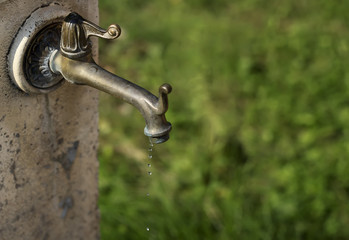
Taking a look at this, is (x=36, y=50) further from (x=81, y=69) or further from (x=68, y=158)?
(x=68, y=158)

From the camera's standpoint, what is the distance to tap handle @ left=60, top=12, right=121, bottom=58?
3.55 ft

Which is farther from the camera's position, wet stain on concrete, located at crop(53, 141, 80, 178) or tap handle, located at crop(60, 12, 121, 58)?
wet stain on concrete, located at crop(53, 141, 80, 178)

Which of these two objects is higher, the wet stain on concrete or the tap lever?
the tap lever

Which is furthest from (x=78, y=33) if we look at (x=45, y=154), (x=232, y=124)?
(x=232, y=124)

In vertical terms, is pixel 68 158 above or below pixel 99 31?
below

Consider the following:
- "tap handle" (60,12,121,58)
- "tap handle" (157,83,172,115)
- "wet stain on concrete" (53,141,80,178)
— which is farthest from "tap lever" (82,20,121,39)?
"wet stain on concrete" (53,141,80,178)

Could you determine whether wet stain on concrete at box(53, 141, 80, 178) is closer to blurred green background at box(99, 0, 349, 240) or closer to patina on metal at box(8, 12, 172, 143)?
patina on metal at box(8, 12, 172, 143)

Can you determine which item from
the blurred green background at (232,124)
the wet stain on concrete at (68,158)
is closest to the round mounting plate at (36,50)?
the wet stain on concrete at (68,158)

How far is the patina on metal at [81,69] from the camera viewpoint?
3.55ft

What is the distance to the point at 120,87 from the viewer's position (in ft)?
3.66

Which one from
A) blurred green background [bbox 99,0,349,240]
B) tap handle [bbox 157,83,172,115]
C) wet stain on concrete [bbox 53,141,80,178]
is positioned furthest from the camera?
blurred green background [bbox 99,0,349,240]

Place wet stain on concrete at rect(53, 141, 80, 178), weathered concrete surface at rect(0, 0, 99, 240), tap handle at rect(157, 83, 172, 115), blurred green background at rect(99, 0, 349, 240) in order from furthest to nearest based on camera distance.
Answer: blurred green background at rect(99, 0, 349, 240) → wet stain on concrete at rect(53, 141, 80, 178) → weathered concrete surface at rect(0, 0, 99, 240) → tap handle at rect(157, 83, 172, 115)

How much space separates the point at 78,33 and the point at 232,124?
2033mm

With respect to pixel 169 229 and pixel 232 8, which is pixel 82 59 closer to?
pixel 169 229
